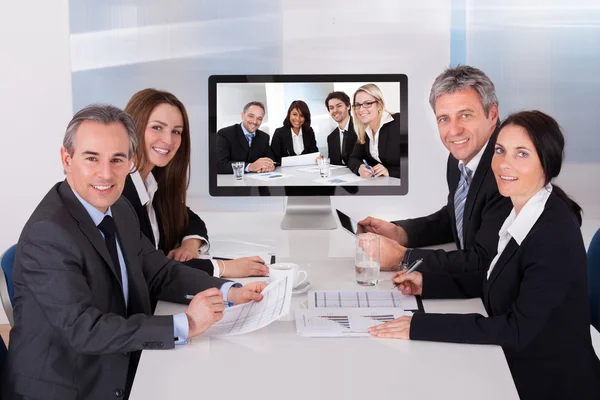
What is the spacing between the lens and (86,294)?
1869 millimetres

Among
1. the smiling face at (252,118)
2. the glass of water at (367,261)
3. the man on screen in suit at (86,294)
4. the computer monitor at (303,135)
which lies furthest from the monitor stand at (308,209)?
the man on screen in suit at (86,294)

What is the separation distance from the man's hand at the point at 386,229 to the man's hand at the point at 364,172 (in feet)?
0.61

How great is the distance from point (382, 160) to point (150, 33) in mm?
2703

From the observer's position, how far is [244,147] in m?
3.03

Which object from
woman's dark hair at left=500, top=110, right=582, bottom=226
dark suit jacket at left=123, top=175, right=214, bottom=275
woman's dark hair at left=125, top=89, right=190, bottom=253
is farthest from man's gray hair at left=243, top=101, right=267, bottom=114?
woman's dark hair at left=500, top=110, right=582, bottom=226

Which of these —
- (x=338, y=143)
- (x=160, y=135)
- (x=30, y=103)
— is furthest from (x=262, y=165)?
(x=30, y=103)

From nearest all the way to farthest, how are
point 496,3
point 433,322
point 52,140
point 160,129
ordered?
point 433,322 → point 160,129 → point 52,140 → point 496,3

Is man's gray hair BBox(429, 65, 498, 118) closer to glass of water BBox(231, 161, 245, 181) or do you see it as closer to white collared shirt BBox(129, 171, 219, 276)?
glass of water BBox(231, 161, 245, 181)

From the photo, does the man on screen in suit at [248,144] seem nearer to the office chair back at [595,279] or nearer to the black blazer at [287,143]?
the black blazer at [287,143]

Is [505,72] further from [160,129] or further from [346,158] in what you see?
[160,129]

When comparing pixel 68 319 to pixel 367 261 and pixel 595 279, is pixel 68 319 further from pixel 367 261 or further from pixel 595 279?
pixel 595 279

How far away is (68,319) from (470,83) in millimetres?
1582

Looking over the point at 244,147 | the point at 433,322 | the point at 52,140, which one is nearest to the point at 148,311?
the point at 433,322

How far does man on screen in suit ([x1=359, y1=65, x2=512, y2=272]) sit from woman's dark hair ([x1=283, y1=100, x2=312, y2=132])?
1.45 ft
